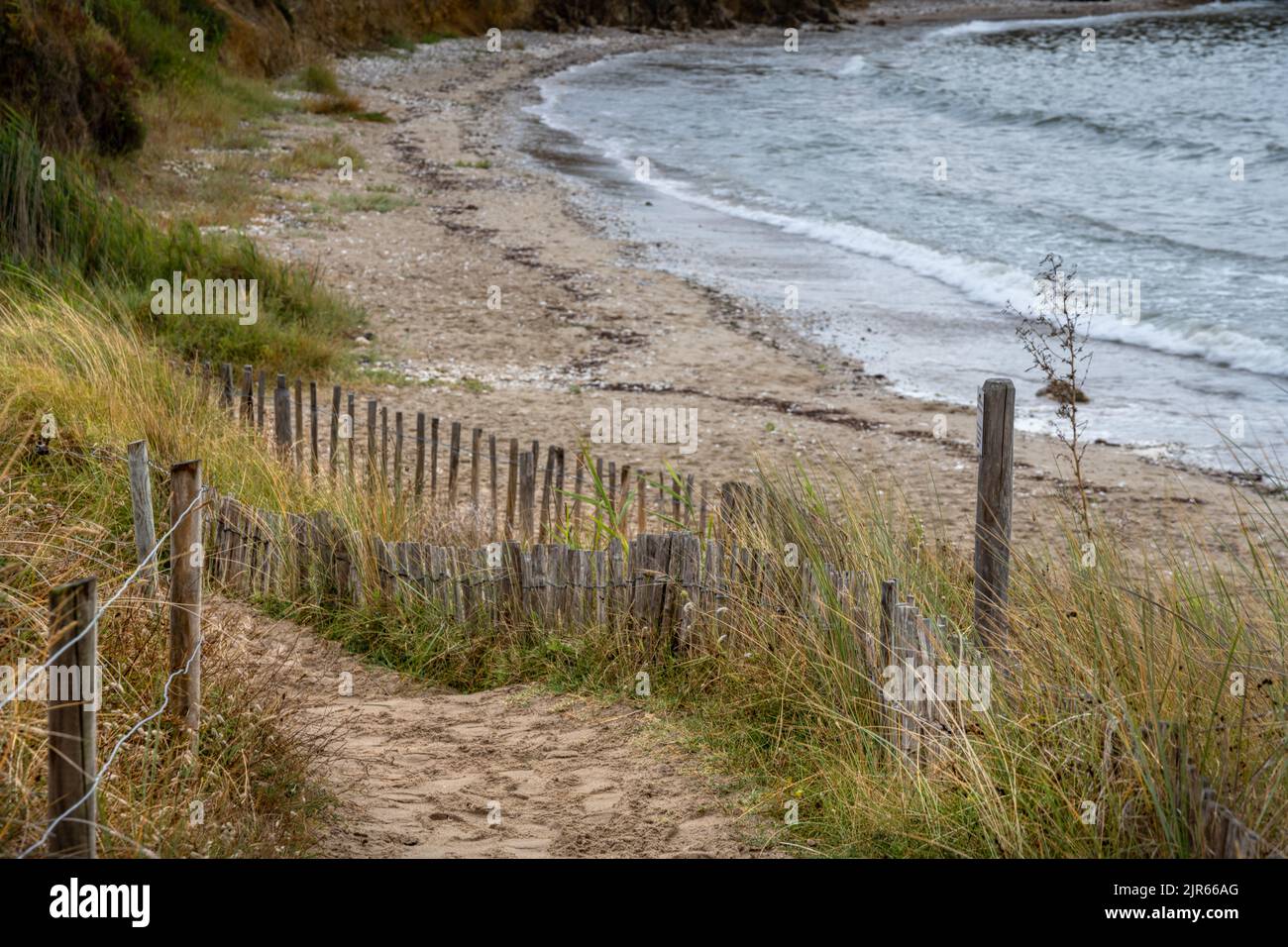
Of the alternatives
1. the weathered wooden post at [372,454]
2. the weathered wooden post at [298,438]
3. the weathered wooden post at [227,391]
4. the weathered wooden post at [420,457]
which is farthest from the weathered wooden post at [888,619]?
the weathered wooden post at [227,391]

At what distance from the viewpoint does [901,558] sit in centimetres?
453

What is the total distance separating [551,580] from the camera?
511 cm

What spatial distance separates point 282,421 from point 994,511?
4.28 m

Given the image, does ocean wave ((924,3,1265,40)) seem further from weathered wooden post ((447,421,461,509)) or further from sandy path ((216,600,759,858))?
sandy path ((216,600,759,858))

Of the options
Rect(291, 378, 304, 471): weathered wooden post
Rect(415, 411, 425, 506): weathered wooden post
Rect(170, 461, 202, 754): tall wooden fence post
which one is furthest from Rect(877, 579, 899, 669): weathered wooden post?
Rect(291, 378, 304, 471): weathered wooden post

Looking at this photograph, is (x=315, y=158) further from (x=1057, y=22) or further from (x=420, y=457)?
(x=1057, y=22)

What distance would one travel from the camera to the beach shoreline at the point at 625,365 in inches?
345

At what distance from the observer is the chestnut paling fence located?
2771mm

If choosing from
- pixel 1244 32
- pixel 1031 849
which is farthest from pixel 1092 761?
pixel 1244 32

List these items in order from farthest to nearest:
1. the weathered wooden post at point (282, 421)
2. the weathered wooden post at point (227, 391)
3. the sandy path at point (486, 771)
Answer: the weathered wooden post at point (227, 391)
the weathered wooden post at point (282, 421)
the sandy path at point (486, 771)

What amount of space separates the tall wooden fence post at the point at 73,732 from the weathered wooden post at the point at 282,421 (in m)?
4.45

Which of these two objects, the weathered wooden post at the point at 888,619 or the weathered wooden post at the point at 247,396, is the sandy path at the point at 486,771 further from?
the weathered wooden post at the point at 247,396
